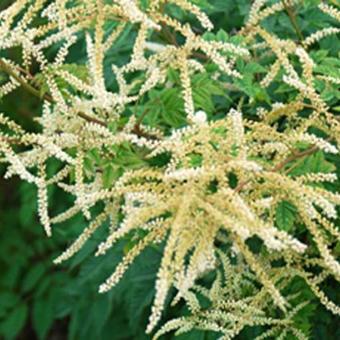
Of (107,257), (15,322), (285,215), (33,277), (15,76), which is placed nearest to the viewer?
(285,215)

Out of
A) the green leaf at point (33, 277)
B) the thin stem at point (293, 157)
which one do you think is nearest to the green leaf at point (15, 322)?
the green leaf at point (33, 277)

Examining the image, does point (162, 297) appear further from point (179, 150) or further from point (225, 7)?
point (225, 7)

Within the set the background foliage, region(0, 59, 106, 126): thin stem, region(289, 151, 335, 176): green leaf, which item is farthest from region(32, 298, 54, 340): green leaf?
region(289, 151, 335, 176): green leaf

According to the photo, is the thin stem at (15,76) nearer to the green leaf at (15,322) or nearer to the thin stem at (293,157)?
the thin stem at (293,157)

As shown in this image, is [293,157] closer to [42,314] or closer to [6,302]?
[42,314]

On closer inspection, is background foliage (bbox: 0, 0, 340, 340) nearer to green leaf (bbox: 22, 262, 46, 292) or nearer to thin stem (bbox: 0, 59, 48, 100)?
green leaf (bbox: 22, 262, 46, 292)

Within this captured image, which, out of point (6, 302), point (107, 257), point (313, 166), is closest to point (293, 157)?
point (313, 166)

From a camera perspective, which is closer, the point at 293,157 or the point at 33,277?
the point at 293,157
